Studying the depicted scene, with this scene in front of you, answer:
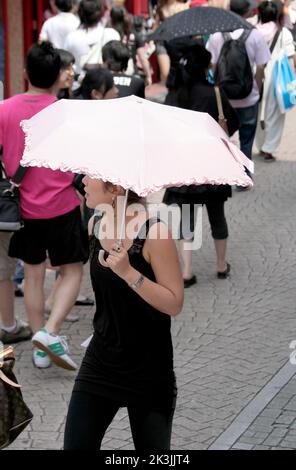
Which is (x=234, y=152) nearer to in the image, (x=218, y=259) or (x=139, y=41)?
(x=218, y=259)

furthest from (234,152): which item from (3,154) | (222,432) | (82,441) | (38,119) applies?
(3,154)

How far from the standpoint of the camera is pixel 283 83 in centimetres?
1193

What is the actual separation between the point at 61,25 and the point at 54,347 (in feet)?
21.4

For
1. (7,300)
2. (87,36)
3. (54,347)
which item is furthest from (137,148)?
(87,36)

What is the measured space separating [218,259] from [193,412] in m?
2.56

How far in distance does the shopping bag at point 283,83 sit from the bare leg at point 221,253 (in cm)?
411

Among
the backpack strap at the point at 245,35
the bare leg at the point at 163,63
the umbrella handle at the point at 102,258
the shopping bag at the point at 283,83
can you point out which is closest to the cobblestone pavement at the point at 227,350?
the umbrella handle at the point at 102,258

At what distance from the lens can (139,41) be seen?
632 inches

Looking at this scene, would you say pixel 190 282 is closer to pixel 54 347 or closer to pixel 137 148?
pixel 54 347

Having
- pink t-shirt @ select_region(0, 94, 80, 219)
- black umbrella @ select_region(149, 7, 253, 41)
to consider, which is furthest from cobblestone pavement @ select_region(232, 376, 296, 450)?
black umbrella @ select_region(149, 7, 253, 41)

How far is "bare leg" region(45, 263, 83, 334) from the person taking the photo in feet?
21.1

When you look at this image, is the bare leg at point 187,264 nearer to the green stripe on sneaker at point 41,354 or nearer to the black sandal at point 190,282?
the black sandal at point 190,282

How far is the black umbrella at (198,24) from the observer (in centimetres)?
902

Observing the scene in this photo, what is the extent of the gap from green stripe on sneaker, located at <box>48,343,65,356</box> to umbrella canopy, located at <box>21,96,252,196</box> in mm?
2177
